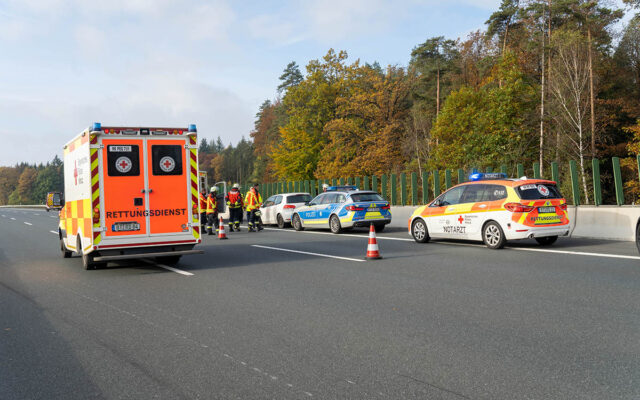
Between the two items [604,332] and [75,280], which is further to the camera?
[75,280]

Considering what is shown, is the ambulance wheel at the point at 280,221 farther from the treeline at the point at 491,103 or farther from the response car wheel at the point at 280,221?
the treeline at the point at 491,103

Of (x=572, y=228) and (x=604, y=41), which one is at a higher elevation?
(x=604, y=41)

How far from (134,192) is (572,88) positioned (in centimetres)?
3106

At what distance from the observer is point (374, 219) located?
62.7ft

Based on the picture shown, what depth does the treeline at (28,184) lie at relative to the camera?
536 ft

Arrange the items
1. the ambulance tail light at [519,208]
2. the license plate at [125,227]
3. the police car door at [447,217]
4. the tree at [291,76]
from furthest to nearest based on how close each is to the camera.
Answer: the tree at [291,76] → the police car door at [447,217] → the ambulance tail light at [519,208] → the license plate at [125,227]

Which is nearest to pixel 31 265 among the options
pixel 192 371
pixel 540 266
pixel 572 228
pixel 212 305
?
pixel 212 305

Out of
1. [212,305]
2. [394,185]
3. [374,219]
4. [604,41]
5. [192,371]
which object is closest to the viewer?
[192,371]

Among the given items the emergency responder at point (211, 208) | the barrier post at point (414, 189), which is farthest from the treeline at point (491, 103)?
the emergency responder at point (211, 208)

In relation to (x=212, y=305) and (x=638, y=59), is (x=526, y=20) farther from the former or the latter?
(x=212, y=305)

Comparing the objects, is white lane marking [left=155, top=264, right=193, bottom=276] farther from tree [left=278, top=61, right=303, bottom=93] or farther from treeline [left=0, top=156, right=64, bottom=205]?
treeline [left=0, top=156, right=64, bottom=205]

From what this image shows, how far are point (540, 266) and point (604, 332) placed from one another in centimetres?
462

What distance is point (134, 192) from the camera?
421 inches

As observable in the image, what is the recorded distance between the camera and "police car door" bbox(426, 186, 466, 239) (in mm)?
13867
